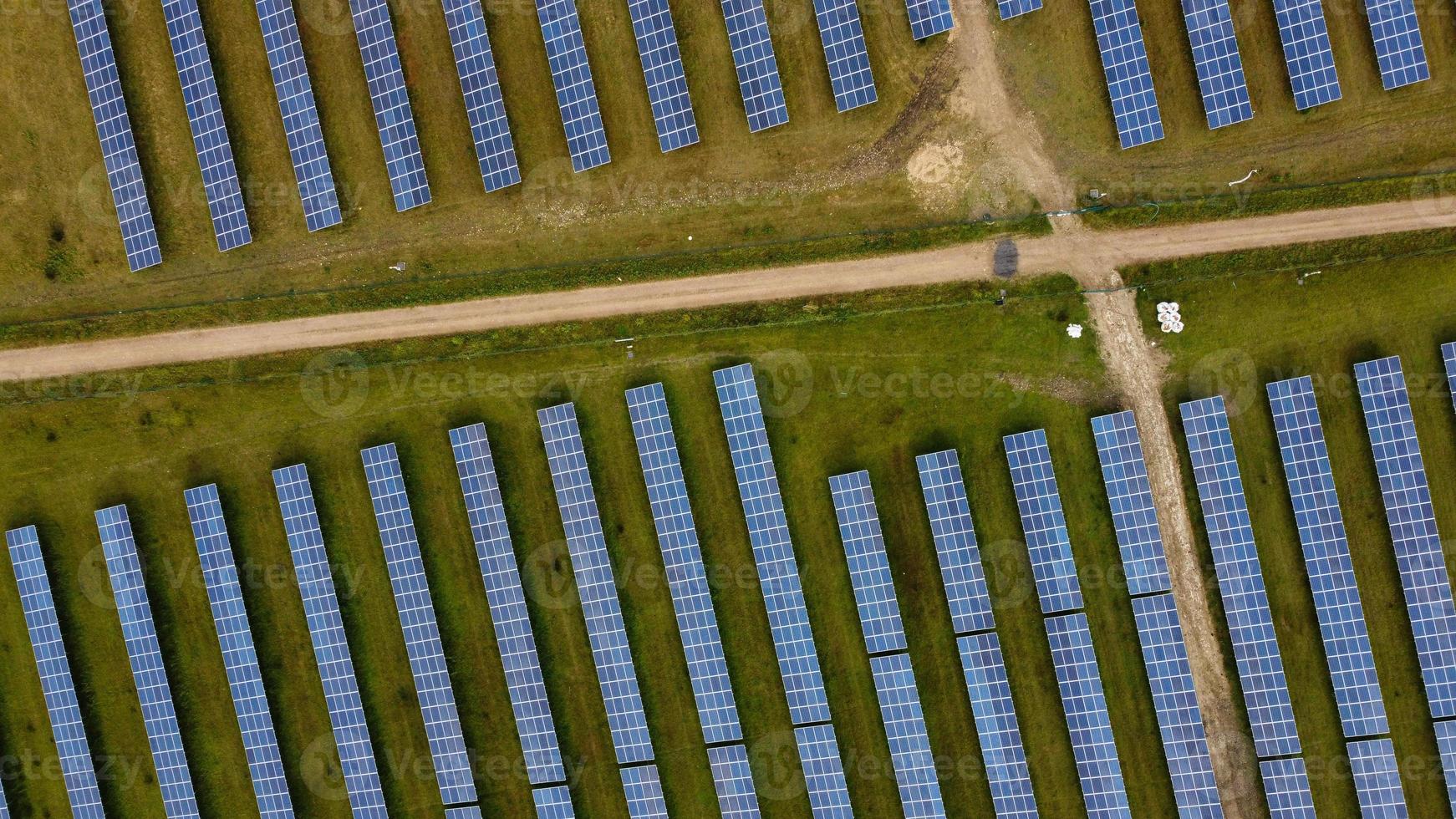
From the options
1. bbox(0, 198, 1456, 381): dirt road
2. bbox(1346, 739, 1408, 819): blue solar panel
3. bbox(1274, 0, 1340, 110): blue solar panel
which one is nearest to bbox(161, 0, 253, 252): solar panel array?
bbox(0, 198, 1456, 381): dirt road

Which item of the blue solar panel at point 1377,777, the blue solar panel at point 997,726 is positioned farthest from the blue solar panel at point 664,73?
the blue solar panel at point 1377,777

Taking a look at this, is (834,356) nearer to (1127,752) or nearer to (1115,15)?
(1115,15)

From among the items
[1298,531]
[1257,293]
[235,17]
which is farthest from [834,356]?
[235,17]

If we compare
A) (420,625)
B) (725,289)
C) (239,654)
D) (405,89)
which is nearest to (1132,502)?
(725,289)

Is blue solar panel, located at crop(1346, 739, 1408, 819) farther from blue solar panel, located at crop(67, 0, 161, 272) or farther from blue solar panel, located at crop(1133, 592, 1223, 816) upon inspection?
blue solar panel, located at crop(67, 0, 161, 272)

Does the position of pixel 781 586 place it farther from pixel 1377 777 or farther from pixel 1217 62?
pixel 1217 62
